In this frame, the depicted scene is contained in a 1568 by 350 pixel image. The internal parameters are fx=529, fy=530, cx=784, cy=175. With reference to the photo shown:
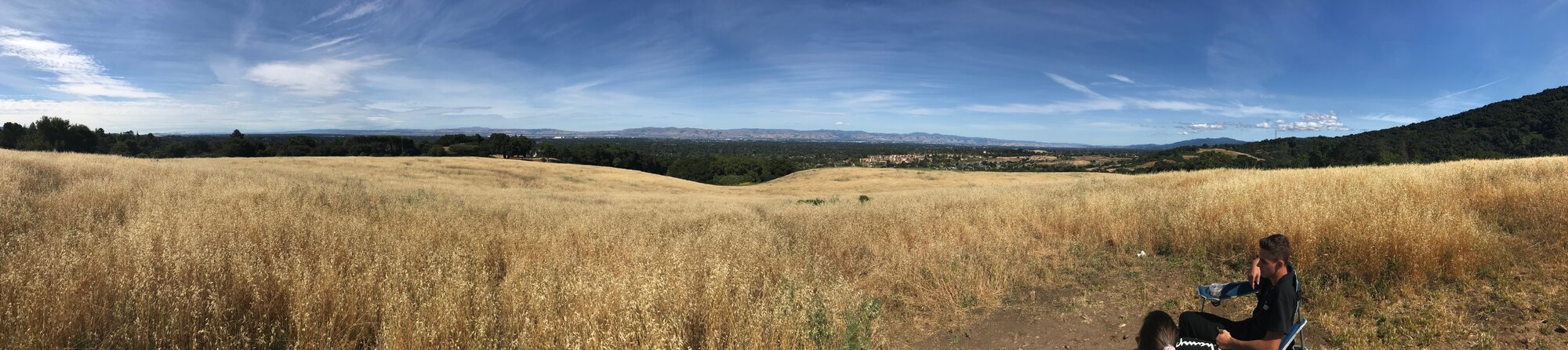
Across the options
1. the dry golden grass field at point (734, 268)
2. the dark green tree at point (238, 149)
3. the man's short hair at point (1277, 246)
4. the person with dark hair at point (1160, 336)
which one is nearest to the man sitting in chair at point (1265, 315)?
the man's short hair at point (1277, 246)

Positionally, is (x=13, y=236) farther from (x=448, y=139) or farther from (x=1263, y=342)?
(x=448, y=139)

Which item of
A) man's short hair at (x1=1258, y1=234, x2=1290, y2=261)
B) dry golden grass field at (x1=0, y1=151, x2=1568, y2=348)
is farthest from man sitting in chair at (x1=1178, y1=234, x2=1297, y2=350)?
dry golden grass field at (x1=0, y1=151, x2=1568, y2=348)

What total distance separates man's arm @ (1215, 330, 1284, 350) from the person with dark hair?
0.17 meters

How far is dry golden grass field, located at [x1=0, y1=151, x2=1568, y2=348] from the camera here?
348 cm

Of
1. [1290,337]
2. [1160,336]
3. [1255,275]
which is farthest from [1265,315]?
[1160,336]

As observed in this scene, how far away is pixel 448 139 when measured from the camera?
8269cm

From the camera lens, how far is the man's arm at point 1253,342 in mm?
3277

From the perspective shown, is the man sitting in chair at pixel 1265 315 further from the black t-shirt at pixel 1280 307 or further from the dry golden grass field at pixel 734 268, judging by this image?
the dry golden grass field at pixel 734 268

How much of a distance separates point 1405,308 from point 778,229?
295 inches

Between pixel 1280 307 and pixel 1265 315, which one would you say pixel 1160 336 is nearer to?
pixel 1265 315

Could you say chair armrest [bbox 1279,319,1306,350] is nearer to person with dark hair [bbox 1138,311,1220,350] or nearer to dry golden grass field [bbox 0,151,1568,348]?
person with dark hair [bbox 1138,311,1220,350]

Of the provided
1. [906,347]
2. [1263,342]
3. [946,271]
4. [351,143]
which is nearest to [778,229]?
[946,271]

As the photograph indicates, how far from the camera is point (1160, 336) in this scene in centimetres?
429

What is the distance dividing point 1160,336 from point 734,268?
3.67 metres
